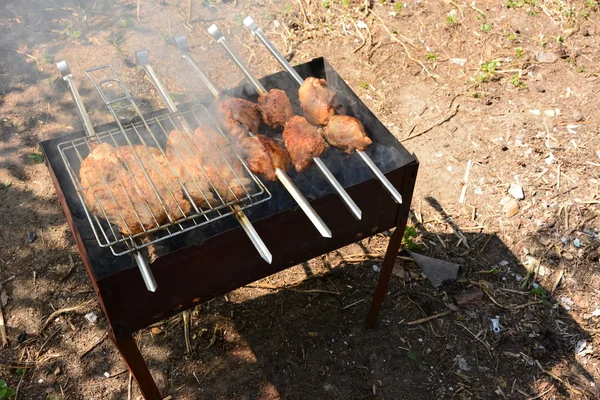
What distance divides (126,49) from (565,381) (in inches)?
242

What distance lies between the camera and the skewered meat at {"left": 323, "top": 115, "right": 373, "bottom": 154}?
3.01 meters

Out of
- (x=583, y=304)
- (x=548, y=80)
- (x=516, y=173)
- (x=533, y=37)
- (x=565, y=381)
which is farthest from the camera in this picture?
(x=533, y=37)

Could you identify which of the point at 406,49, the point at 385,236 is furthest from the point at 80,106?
the point at 406,49

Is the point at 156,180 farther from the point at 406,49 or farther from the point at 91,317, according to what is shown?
the point at 406,49

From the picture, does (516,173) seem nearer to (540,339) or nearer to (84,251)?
(540,339)

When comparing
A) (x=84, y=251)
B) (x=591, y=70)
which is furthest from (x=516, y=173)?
(x=84, y=251)

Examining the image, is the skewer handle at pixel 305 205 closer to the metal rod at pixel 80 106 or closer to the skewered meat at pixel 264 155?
the skewered meat at pixel 264 155

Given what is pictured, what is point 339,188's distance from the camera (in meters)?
2.67

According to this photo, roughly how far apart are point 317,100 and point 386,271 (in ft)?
4.46

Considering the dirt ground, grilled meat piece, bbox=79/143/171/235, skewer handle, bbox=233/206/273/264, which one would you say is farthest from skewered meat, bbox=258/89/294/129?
the dirt ground

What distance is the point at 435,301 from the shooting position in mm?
4379

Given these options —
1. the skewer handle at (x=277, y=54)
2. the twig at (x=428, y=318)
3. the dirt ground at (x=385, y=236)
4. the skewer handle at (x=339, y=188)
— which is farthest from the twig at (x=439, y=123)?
the skewer handle at (x=339, y=188)

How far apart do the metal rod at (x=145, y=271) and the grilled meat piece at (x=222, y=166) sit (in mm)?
594

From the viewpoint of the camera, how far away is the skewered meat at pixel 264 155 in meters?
2.84
